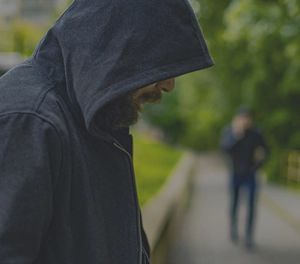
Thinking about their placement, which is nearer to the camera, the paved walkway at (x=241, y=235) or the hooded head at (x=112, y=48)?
the hooded head at (x=112, y=48)

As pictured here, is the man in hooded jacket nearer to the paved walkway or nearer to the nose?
the nose

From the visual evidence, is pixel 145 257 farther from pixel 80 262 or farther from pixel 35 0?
pixel 35 0

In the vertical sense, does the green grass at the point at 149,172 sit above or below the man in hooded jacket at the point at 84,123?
below

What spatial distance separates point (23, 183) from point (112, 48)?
45cm

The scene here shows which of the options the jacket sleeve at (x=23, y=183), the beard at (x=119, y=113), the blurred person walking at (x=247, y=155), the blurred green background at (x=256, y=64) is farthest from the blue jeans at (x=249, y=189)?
the jacket sleeve at (x=23, y=183)

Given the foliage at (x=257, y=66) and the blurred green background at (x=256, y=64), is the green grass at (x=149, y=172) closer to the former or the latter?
the blurred green background at (x=256, y=64)

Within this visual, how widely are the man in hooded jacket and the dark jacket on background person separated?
5.71 metres

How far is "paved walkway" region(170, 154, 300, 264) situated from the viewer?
636 cm

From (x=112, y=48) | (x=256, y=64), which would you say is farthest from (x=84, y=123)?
(x=256, y=64)

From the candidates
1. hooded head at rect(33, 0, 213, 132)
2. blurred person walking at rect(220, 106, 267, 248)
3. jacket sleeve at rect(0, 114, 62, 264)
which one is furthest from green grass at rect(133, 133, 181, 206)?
jacket sleeve at rect(0, 114, 62, 264)

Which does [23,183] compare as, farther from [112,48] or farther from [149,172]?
[149,172]

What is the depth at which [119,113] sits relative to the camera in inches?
55.6

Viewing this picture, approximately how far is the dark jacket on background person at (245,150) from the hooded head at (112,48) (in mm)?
5798

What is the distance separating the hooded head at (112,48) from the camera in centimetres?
132
